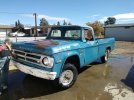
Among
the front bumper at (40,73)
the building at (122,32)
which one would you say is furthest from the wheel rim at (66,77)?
the building at (122,32)

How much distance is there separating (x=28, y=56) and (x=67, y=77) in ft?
Answer: 4.59

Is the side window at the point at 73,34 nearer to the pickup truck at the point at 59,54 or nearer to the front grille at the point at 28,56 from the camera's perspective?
the pickup truck at the point at 59,54

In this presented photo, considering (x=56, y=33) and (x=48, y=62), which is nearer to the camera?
Result: (x=48, y=62)

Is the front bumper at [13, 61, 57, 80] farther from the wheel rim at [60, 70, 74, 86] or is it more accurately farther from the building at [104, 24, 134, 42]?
the building at [104, 24, 134, 42]

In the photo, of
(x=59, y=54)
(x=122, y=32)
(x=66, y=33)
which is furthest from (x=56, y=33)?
(x=122, y=32)

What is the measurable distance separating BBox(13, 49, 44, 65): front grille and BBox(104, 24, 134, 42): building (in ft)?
98.5

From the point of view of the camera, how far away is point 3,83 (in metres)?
5.69

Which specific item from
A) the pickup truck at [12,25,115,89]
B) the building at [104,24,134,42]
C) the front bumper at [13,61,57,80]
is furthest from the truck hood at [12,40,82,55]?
the building at [104,24,134,42]

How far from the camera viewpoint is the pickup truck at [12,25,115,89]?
5211mm

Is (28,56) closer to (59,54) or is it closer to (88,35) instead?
(59,54)

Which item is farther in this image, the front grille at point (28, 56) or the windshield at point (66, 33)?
the windshield at point (66, 33)

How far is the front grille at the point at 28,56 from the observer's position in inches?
212

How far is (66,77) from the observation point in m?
5.98

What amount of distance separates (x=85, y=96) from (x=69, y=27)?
119 inches
